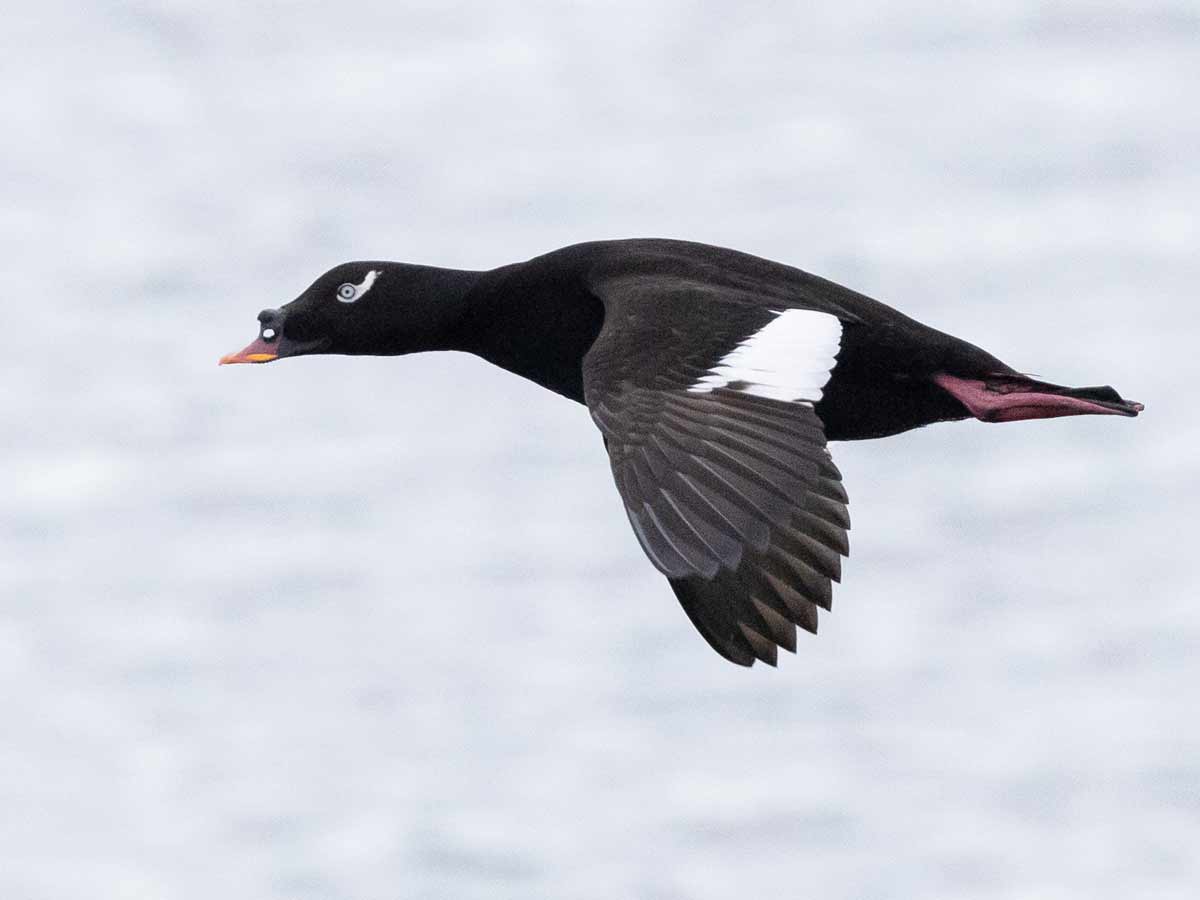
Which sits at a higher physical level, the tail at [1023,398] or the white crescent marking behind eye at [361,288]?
the white crescent marking behind eye at [361,288]

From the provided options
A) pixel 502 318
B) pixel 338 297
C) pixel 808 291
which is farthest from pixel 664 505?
pixel 338 297

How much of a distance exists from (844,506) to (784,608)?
0.26 m

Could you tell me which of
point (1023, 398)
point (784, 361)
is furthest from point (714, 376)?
point (1023, 398)

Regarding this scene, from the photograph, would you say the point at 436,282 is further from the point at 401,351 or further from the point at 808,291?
the point at 808,291

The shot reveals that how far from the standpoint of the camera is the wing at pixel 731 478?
217 inches

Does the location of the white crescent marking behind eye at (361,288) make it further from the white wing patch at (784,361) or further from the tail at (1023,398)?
the tail at (1023,398)

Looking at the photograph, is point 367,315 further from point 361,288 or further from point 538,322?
point 538,322

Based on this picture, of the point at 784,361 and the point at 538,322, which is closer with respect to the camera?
the point at 784,361

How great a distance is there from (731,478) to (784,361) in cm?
53

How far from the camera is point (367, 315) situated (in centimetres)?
758

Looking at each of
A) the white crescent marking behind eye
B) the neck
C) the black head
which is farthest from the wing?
the white crescent marking behind eye

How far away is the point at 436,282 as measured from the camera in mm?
7469

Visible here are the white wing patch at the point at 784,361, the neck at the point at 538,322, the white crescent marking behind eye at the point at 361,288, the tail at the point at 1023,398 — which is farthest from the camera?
the white crescent marking behind eye at the point at 361,288

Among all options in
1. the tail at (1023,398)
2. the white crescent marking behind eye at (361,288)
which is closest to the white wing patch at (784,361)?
the tail at (1023,398)
